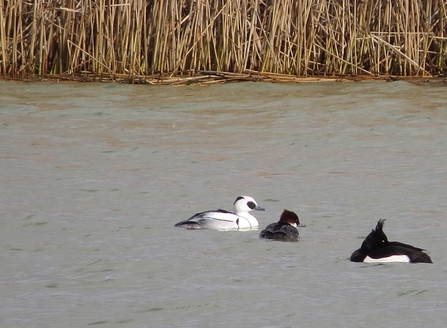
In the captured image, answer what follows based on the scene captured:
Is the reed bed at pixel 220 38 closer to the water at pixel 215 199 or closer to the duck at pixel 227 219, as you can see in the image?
the water at pixel 215 199

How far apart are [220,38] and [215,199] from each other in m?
5.16

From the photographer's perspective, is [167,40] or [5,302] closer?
[5,302]

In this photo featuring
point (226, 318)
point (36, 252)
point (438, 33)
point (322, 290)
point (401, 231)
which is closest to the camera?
point (226, 318)

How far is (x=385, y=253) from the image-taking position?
229 inches

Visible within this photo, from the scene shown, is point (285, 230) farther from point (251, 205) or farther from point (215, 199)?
point (215, 199)

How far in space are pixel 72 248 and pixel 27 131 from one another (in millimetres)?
4203

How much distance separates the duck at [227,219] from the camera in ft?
21.5

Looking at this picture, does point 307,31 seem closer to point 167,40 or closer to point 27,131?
point 167,40

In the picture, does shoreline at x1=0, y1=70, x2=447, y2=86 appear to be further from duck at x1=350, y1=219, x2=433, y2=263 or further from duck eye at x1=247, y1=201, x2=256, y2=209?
duck at x1=350, y1=219, x2=433, y2=263

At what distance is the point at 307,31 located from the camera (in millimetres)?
12492

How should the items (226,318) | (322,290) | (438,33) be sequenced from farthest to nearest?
1. (438,33)
2. (322,290)
3. (226,318)

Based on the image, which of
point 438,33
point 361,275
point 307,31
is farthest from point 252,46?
point 361,275

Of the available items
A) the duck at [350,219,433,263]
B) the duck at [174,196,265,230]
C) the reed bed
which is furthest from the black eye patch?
the reed bed

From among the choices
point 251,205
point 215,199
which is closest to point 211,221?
point 251,205
